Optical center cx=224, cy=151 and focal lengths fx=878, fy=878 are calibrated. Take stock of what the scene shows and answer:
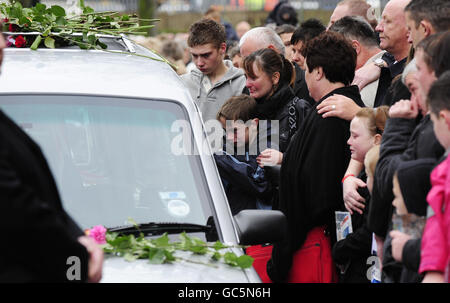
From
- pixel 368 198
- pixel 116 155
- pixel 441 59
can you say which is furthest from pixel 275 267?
pixel 441 59

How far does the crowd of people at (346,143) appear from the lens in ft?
12.5

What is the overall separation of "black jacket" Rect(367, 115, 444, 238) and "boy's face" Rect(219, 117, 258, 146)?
6.67 feet

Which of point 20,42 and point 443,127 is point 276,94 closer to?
point 20,42

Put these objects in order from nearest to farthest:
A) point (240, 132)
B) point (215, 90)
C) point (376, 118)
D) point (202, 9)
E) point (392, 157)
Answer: point (392, 157) < point (376, 118) < point (240, 132) < point (215, 90) < point (202, 9)

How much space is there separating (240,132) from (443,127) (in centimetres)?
286

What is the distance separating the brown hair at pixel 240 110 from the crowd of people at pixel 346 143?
11mm

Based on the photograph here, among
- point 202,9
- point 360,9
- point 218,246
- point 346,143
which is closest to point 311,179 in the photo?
point 346,143

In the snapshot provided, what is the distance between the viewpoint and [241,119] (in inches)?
253

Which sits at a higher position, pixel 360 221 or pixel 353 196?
pixel 353 196

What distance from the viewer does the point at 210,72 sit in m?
7.90

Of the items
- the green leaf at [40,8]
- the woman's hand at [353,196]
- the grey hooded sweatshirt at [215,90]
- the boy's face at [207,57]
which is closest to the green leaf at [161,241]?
the woman's hand at [353,196]

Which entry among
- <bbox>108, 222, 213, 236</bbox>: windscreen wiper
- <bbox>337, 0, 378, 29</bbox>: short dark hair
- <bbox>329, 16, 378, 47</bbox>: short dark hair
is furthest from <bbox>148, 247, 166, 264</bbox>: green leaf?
<bbox>337, 0, 378, 29</bbox>: short dark hair

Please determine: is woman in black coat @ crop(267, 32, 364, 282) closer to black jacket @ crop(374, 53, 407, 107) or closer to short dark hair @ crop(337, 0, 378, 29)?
black jacket @ crop(374, 53, 407, 107)

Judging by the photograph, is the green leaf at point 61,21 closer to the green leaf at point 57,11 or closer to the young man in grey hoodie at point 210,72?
the green leaf at point 57,11
